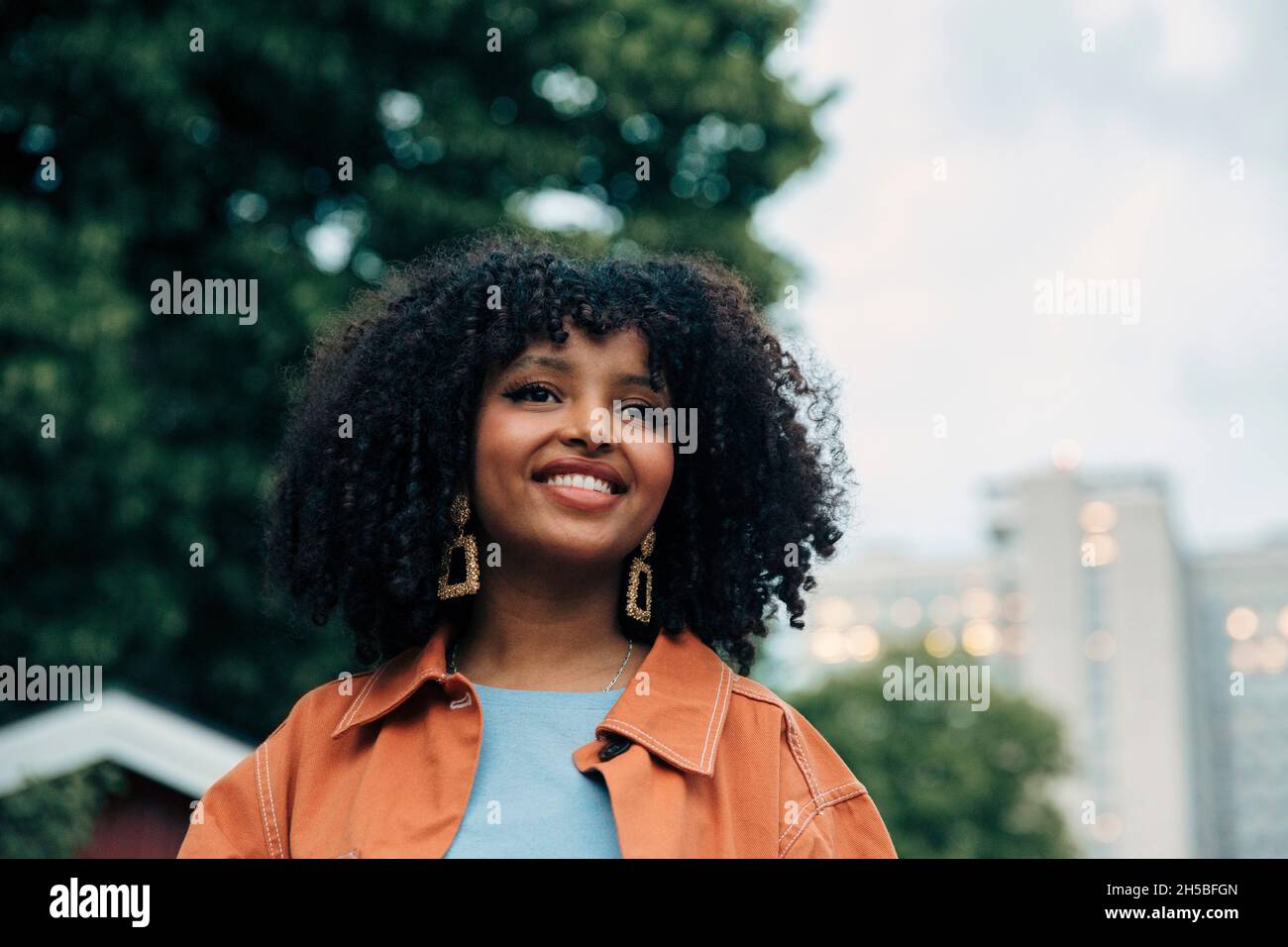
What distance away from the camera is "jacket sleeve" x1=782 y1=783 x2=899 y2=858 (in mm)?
2482

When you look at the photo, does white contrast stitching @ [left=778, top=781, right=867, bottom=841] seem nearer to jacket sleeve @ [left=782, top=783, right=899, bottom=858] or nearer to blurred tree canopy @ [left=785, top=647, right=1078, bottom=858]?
jacket sleeve @ [left=782, top=783, right=899, bottom=858]

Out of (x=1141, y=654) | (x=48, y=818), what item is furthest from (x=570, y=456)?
(x=1141, y=654)

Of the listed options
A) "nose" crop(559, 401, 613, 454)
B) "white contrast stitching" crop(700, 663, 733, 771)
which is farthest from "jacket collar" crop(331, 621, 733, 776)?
"nose" crop(559, 401, 613, 454)

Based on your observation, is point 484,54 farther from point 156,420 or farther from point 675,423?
point 675,423

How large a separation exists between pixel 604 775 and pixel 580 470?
0.51m

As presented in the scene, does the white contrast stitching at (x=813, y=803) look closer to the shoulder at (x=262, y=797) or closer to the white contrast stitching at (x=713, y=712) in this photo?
the white contrast stitching at (x=713, y=712)

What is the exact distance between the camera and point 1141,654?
222ft

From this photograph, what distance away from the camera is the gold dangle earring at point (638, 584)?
275cm

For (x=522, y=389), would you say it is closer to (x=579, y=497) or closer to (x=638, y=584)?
(x=579, y=497)

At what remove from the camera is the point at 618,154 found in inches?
421

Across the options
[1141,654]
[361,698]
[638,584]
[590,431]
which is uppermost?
[590,431]

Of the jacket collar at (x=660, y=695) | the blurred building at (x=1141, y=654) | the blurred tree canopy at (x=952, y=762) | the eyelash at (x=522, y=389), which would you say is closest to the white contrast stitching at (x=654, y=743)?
the jacket collar at (x=660, y=695)

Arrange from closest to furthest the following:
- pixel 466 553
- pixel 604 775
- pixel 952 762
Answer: pixel 604 775 < pixel 466 553 < pixel 952 762

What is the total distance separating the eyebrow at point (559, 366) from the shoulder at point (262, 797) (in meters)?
0.64
